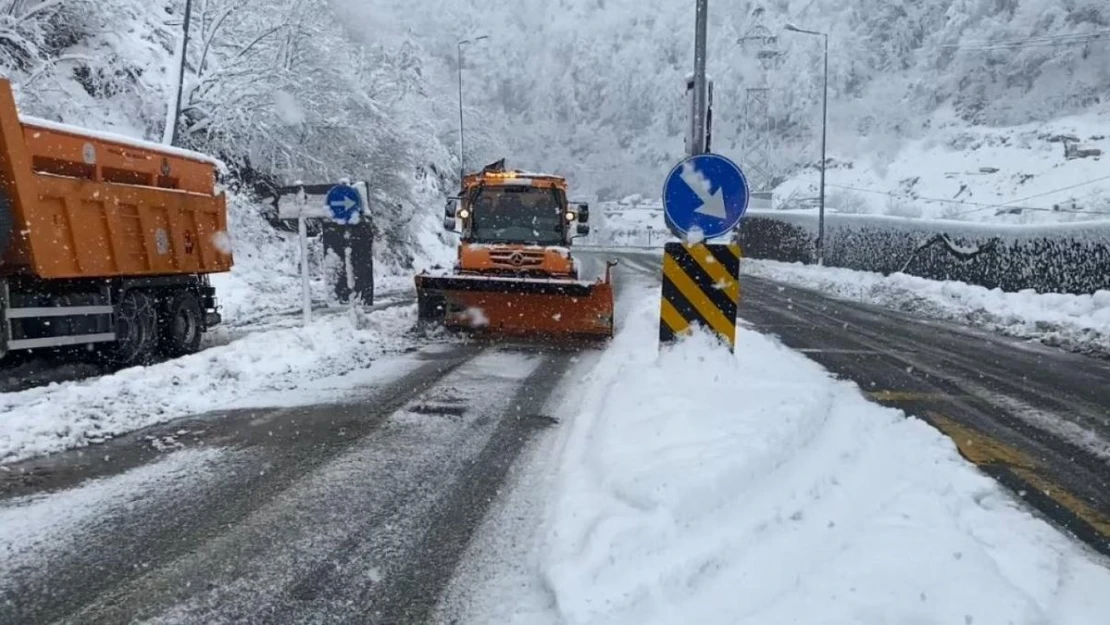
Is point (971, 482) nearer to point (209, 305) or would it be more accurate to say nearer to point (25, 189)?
point (25, 189)

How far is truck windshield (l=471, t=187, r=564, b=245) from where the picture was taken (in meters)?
13.0

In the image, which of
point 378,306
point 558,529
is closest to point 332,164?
point 378,306

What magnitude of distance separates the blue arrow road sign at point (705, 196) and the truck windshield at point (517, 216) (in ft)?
17.9

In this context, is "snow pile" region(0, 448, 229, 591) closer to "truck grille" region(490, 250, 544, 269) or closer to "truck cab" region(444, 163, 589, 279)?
"truck grille" region(490, 250, 544, 269)

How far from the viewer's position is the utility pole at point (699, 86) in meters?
8.59

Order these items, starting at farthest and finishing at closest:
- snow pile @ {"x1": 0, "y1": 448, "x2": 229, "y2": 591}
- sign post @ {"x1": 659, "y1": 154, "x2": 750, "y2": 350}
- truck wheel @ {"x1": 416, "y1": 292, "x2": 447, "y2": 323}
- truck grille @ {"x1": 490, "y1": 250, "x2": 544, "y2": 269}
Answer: truck grille @ {"x1": 490, "y1": 250, "x2": 544, "y2": 269} < truck wheel @ {"x1": 416, "y1": 292, "x2": 447, "y2": 323} < sign post @ {"x1": 659, "y1": 154, "x2": 750, "y2": 350} < snow pile @ {"x1": 0, "y1": 448, "x2": 229, "y2": 591}

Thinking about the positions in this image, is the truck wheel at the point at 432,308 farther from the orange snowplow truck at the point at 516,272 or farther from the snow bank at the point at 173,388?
the snow bank at the point at 173,388

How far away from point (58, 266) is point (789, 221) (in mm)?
33727

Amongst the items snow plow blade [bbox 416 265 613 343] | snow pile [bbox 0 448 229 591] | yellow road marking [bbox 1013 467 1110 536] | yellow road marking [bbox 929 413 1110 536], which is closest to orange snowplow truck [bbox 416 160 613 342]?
snow plow blade [bbox 416 265 613 343]

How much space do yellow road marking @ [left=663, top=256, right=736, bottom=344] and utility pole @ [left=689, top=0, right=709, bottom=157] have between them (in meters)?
1.53

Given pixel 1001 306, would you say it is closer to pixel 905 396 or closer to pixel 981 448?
pixel 905 396

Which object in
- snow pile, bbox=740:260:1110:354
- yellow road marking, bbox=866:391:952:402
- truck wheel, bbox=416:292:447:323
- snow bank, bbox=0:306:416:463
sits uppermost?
truck wheel, bbox=416:292:447:323

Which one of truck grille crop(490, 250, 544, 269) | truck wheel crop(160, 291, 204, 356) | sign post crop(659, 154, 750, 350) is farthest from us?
truck grille crop(490, 250, 544, 269)

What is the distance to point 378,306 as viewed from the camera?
17.0 metres
